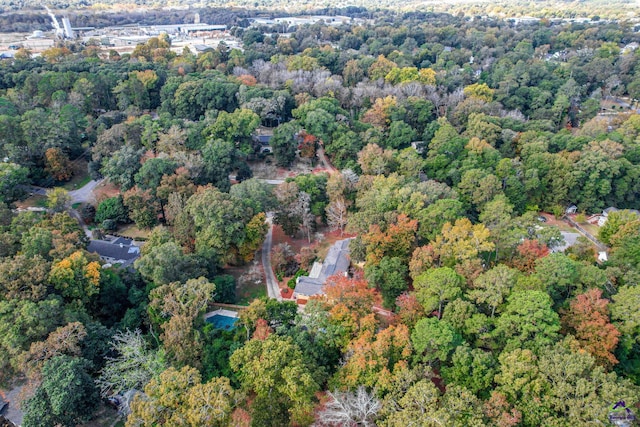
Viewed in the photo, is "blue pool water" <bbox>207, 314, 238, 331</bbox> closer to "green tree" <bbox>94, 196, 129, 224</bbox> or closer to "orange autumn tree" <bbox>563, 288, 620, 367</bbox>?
"green tree" <bbox>94, 196, 129, 224</bbox>

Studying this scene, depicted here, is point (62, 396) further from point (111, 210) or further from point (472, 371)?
point (111, 210)

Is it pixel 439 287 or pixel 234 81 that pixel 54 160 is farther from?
pixel 439 287

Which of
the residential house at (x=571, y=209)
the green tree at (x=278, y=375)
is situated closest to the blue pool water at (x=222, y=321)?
the green tree at (x=278, y=375)

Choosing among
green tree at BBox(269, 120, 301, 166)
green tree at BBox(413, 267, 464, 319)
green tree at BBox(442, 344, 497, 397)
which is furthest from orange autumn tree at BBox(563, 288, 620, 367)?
green tree at BBox(269, 120, 301, 166)

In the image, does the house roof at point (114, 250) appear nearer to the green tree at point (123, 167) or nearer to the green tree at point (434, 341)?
the green tree at point (123, 167)

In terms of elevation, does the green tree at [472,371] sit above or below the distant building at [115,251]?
above

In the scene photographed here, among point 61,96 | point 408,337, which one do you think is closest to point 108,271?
point 408,337

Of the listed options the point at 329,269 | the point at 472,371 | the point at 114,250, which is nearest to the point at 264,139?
the point at 114,250
